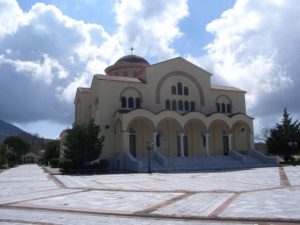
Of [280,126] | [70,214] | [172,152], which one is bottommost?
[70,214]

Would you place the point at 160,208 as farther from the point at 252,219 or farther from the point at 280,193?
the point at 280,193

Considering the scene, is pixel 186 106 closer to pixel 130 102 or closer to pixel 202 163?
pixel 130 102

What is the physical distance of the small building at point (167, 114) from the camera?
124 feet

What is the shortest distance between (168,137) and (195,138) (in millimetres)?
3434

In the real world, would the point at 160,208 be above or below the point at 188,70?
below

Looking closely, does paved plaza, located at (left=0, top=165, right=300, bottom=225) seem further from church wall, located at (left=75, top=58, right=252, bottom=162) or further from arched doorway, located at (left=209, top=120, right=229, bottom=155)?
arched doorway, located at (left=209, top=120, right=229, bottom=155)

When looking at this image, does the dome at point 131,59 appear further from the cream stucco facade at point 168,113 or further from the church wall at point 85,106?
the church wall at point 85,106

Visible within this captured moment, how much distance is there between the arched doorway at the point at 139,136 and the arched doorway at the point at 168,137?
1.32m

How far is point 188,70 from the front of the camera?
42.8 metres

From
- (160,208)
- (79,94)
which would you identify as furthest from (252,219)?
(79,94)

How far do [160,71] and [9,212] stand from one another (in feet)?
104

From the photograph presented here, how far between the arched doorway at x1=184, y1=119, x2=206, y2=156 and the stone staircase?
11.6 ft

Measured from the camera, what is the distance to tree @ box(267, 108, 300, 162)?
41719 millimetres

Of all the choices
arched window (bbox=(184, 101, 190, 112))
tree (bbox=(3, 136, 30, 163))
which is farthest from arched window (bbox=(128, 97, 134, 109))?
tree (bbox=(3, 136, 30, 163))
